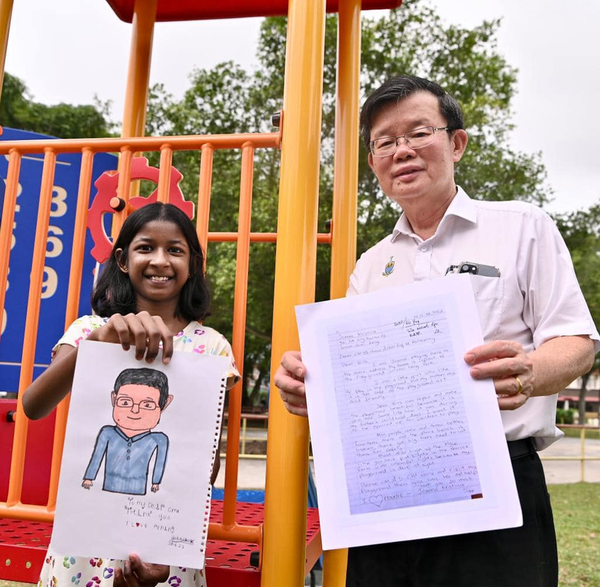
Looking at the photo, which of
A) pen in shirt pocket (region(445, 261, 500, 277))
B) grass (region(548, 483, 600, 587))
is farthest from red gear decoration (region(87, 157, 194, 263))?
grass (region(548, 483, 600, 587))

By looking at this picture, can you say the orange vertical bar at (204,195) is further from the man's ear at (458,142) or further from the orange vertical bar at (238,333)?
the man's ear at (458,142)

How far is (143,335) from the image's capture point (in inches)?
56.1

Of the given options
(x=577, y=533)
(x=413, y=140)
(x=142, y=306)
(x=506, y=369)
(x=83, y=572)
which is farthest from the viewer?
(x=577, y=533)

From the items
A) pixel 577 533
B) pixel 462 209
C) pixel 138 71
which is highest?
pixel 138 71

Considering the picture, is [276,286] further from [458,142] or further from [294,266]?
[458,142]

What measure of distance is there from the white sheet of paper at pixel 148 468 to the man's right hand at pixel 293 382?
5.8 inches

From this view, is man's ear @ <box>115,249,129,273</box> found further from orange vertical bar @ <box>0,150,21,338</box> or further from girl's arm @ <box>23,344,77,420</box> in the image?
orange vertical bar @ <box>0,150,21,338</box>

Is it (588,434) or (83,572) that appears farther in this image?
(588,434)

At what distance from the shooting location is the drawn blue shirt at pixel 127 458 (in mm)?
1412

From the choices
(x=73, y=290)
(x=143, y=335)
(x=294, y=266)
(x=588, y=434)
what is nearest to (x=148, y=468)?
(x=143, y=335)

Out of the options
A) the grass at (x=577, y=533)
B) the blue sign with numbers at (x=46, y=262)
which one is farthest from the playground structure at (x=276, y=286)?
the grass at (x=577, y=533)

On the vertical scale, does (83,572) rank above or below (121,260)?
below

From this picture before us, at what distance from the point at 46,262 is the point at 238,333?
1.34 meters

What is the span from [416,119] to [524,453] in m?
0.94
